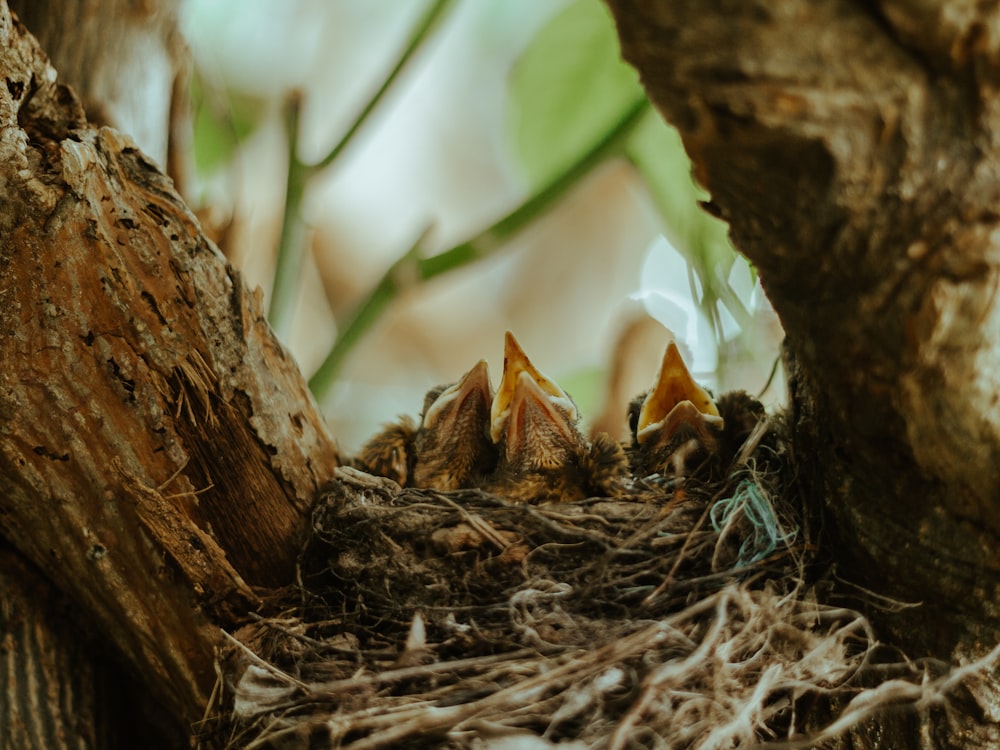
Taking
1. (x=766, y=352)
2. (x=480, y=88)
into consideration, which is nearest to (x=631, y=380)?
(x=766, y=352)

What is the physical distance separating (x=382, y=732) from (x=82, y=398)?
56 centimetres

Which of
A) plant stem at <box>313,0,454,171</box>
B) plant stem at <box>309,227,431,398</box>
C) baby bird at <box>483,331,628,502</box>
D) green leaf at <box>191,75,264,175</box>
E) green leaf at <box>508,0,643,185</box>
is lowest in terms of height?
baby bird at <box>483,331,628,502</box>

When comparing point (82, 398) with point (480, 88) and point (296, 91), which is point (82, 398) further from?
point (480, 88)

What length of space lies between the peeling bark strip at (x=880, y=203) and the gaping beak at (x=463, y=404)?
38.2 inches

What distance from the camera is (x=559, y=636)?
1158 mm

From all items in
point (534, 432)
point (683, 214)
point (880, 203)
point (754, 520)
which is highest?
point (880, 203)

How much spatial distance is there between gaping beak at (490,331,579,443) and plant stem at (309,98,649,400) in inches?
13.9

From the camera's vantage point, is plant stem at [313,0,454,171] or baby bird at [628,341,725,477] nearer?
baby bird at [628,341,725,477]

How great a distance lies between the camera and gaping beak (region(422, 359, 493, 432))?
194cm

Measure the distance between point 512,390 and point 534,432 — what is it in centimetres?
10

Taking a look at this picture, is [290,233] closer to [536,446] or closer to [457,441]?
[457,441]

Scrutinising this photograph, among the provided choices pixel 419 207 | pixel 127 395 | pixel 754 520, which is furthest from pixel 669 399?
pixel 419 207

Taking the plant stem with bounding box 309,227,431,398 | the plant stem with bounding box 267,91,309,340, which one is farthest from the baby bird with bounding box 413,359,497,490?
the plant stem with bounding box 267,91,309,340

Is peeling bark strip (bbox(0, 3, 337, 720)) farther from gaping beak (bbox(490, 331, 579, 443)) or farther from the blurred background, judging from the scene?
the blurred background
